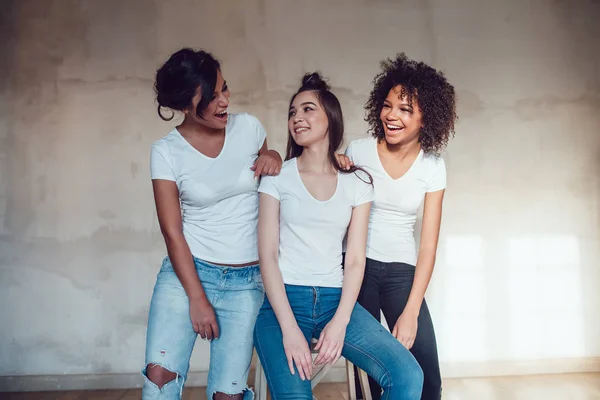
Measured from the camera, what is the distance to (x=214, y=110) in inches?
64.4

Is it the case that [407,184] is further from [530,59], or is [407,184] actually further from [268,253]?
[530,59]

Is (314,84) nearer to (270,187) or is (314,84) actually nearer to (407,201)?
(270,187)

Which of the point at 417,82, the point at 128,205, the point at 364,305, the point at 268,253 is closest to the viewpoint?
the point at 268,253

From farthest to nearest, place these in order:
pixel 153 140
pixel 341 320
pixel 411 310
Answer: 1. pixel 153 140
2. pixel 411 310
3. pixel 341 320

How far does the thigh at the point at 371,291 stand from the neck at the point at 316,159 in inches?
15.0

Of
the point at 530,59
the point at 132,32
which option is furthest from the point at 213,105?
the point at 530,59

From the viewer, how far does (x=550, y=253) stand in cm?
313

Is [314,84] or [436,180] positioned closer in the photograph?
[314,84]

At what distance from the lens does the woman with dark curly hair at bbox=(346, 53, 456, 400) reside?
1788 mm

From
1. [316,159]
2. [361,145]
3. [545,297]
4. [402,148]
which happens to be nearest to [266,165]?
[316,159]

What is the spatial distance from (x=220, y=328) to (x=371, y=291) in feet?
1.78

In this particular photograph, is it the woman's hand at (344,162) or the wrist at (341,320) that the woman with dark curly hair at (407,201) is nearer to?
the woman's hand at (344,162)

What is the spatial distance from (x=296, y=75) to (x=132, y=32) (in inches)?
37.8

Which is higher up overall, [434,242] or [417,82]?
[417,82]
